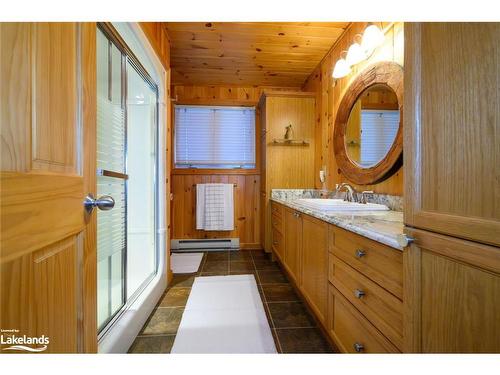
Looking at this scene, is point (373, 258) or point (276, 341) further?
point (276, 341)

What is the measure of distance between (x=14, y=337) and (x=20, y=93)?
18.3 inches

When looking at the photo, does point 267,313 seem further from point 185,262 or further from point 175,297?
point 185,262

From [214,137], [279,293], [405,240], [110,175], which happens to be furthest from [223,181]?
[405,240]

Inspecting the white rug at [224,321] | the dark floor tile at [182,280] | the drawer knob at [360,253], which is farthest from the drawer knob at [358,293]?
the dark floor tile at [182,280]

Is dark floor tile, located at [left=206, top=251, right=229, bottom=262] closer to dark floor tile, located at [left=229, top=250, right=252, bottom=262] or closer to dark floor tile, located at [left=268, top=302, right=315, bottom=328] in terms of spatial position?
dark floor tile, located at [left=229, top=250, right=252, bottom=262]

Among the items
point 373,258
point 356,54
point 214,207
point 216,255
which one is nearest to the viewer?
point 373,258

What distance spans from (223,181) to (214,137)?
2.13ft

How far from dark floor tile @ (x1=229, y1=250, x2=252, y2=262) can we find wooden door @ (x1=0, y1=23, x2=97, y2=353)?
223cm

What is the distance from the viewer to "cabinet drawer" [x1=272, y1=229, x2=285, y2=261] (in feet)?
7.84

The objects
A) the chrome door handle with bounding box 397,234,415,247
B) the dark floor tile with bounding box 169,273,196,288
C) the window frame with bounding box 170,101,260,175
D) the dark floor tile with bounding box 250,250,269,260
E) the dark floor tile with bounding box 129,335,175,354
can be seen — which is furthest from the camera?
the window frame with bounding box 170,101,260,175

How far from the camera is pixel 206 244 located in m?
3.24

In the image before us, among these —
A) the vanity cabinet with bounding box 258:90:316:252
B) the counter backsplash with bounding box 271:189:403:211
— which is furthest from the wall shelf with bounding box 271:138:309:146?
the counter backsplash with bounding box 271:189:403:211

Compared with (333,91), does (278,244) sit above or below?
below
